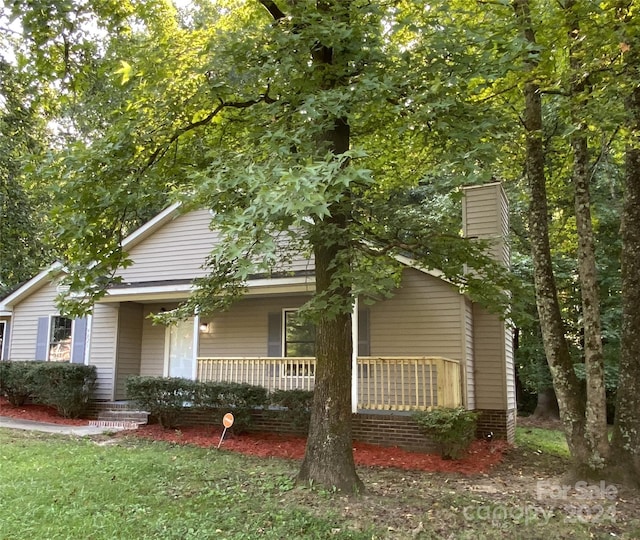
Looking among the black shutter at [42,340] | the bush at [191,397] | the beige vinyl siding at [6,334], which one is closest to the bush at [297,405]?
the bush at [191,397]

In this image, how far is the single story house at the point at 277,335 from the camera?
966 centimetres

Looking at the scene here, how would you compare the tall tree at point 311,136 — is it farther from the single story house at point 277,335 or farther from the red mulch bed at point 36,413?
the red mulch bed at point 36,413

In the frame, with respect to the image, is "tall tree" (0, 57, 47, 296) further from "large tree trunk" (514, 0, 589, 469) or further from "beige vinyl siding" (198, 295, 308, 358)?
"large tree trunk" (514, 0, 589, 469)

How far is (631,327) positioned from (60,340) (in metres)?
12.6

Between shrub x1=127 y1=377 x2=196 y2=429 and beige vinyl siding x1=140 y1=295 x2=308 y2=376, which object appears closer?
shrub x1=127 y1=377 x2=196 y2=429

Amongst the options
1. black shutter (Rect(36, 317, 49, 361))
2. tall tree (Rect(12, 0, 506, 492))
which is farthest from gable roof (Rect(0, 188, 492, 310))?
tall tree (Rect(12, 0, 506, 492))

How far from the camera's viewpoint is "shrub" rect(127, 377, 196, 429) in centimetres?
1026

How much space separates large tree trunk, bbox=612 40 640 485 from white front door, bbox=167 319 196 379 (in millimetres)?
9024

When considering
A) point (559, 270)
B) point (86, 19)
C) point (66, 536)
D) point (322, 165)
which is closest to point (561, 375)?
point (322, 165)

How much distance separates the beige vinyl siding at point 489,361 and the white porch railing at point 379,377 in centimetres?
104

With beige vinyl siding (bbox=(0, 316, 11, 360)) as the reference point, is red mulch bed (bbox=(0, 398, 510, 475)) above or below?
below

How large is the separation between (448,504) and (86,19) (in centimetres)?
720

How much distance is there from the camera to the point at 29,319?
45.1 ft

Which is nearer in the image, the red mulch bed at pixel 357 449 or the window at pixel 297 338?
the red mulch bed at pixel 357 449
